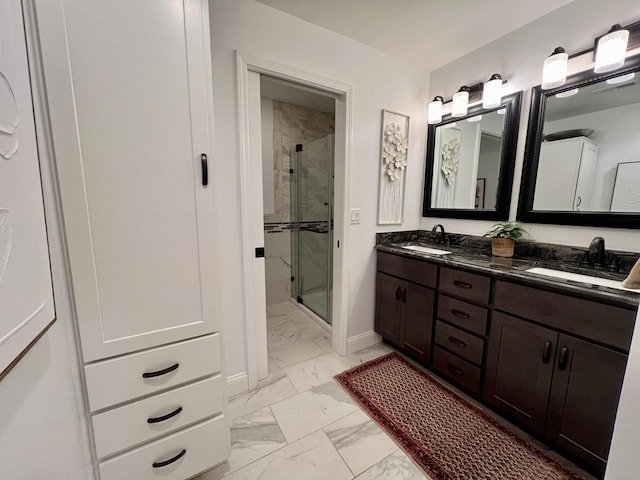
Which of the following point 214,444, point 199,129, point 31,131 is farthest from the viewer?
point 214,444

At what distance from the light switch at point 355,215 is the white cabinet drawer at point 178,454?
144 centimetres

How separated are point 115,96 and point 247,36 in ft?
3.12

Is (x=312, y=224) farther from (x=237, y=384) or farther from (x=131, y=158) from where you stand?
(x=131, y=158)

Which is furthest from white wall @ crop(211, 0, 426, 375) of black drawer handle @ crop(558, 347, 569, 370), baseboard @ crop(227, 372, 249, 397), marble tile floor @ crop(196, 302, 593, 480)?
black drawer handle @ crop(558, 347, 569, 370)

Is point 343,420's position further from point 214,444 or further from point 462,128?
point 462,128

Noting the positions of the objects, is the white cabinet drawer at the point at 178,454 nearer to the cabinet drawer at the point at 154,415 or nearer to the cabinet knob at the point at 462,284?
the cabinet drawer at the point at 154,415

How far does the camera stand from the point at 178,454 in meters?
1.02

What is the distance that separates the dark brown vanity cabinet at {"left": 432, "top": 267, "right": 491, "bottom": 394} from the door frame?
0.70m

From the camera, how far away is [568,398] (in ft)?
3.73

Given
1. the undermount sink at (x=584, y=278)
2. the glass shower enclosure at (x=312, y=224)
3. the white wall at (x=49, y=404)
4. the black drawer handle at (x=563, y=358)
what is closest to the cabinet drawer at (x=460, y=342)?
the black drawer handle at (x=563, y=358)

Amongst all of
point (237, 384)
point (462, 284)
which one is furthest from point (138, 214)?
point (462, 284)

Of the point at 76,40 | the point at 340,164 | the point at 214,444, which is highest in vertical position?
the point at 76,40

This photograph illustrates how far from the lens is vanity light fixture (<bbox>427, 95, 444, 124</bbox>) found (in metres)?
1.97

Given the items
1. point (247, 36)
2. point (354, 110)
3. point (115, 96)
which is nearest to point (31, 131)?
point (115, 96)
